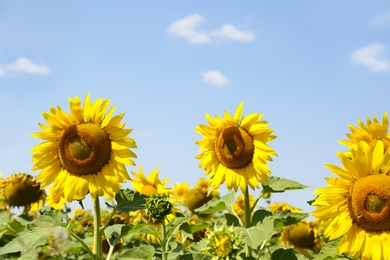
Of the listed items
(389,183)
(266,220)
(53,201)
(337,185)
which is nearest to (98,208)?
(266,220)

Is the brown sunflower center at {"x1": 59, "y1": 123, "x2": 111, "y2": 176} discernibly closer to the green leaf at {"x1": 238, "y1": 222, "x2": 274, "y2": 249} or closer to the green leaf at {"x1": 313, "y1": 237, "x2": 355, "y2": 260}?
the green leaf at {"x1": 238, "y1": 222, "x2": 274, "y2": 249}

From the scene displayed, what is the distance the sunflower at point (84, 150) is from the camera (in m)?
4.29

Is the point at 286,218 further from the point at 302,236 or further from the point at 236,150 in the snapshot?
the point at 302,236

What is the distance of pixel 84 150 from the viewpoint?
171 inches

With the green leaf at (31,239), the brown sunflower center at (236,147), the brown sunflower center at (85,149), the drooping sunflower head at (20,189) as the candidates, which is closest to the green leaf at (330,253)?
the brown sunflower center at (236,147)

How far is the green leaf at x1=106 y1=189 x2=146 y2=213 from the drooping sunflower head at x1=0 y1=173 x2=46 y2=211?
2.70m

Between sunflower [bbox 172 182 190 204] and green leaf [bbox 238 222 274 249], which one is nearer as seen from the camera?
green leaf [bbox 238 222 274 249]

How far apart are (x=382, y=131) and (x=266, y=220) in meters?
1.16

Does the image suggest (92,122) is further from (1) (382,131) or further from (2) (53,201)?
(2) (53,201)

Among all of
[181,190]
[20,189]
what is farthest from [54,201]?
[181,190]

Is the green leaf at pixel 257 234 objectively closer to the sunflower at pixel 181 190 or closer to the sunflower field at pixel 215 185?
the sunflower field at pixel 215 185

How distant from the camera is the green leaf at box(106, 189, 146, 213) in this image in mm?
4105

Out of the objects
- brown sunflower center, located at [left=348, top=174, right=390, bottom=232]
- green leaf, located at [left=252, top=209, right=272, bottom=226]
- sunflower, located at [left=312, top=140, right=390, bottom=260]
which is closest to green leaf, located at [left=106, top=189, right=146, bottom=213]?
green leaf, located at [left=252, top=209, right=272, bottom=226]

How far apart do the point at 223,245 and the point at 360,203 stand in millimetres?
1393
